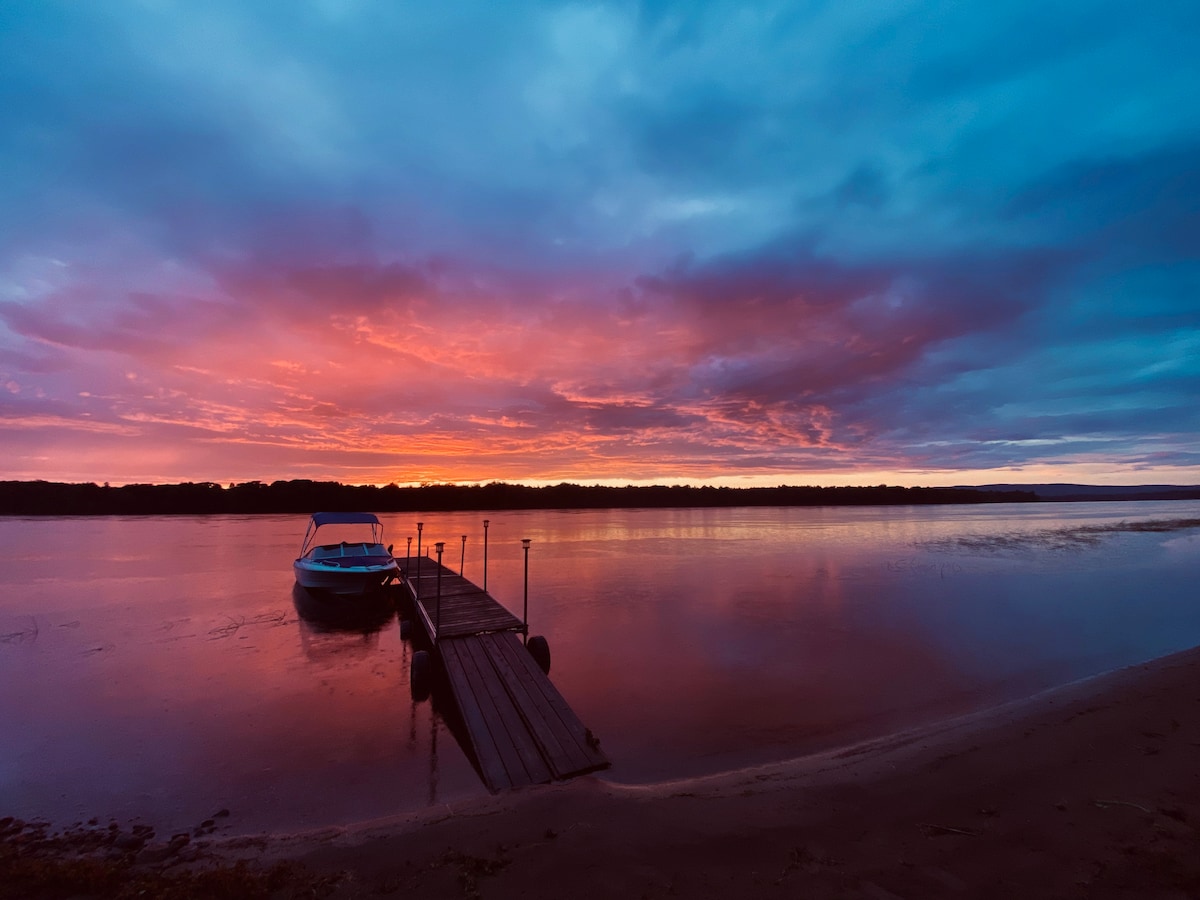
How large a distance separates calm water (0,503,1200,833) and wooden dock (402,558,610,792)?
54cm

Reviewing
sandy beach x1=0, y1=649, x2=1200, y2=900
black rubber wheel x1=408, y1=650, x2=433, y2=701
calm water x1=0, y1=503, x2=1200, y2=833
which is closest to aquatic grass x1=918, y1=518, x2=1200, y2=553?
calm water x1=0, y1=503, x2=1200, y2=833

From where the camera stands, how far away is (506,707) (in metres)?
8.81

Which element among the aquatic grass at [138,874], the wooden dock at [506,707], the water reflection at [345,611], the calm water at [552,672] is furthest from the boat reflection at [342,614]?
the aquatic grass at [138,874]

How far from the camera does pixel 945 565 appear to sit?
93.5 feet

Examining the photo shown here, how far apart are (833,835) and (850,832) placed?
0.19m

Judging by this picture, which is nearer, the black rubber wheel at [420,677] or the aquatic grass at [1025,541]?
the black rubber wheel at [420,677]

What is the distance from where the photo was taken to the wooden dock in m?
7.27

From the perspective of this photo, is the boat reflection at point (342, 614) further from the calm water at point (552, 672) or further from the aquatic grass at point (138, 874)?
the aquatic grass at point (138, 874)

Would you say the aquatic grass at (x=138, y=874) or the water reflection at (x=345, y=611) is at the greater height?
the aquatic grass at (x=138, y=874)

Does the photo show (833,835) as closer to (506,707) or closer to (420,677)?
(506,707)

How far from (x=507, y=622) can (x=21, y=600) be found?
23.4m

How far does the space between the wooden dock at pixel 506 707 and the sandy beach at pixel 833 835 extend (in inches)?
22.1

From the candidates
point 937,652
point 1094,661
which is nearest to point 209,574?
point 937,652

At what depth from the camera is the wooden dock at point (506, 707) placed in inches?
286
